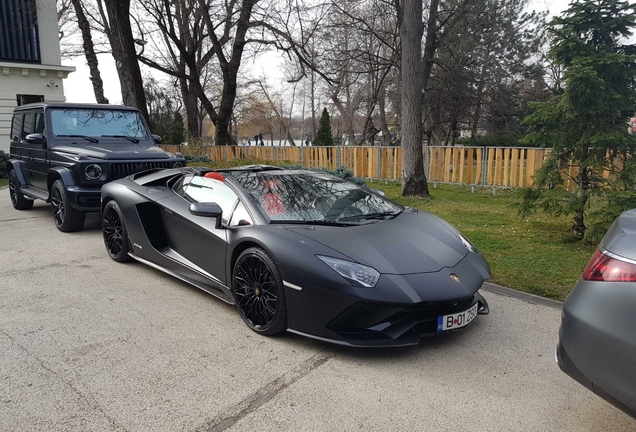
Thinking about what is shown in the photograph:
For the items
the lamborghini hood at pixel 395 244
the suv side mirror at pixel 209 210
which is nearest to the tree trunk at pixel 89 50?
the suv side mirror at pixel 209 210

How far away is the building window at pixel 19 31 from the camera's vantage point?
21234mm

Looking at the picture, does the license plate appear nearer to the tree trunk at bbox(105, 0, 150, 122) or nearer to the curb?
the curb

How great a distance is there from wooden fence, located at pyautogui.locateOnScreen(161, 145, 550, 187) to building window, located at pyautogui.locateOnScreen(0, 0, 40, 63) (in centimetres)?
1410

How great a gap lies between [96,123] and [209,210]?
540cm

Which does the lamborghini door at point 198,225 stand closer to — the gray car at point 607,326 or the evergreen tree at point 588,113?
the gray car at point 607,326

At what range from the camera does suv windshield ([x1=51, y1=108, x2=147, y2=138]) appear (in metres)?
8.11

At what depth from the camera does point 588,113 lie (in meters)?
6.28

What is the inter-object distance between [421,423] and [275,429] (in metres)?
0.80

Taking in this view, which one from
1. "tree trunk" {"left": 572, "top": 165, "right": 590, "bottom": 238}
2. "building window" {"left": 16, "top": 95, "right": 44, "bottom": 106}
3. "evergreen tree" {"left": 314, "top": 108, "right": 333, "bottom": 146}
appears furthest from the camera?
"evergreen tree" {"left": 314, "top": 108, "right": 333, "bottom": 146}

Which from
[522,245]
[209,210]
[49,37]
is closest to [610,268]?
[209,210]

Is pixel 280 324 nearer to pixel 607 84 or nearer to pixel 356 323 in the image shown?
pixel 356 323

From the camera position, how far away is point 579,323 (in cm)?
226

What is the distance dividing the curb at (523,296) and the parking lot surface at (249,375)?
0.08 meters

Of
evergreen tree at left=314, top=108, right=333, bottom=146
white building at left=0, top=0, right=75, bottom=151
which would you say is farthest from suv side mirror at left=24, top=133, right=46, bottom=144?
evergreen tree at left=314, top=108, right=333, bottom=146
